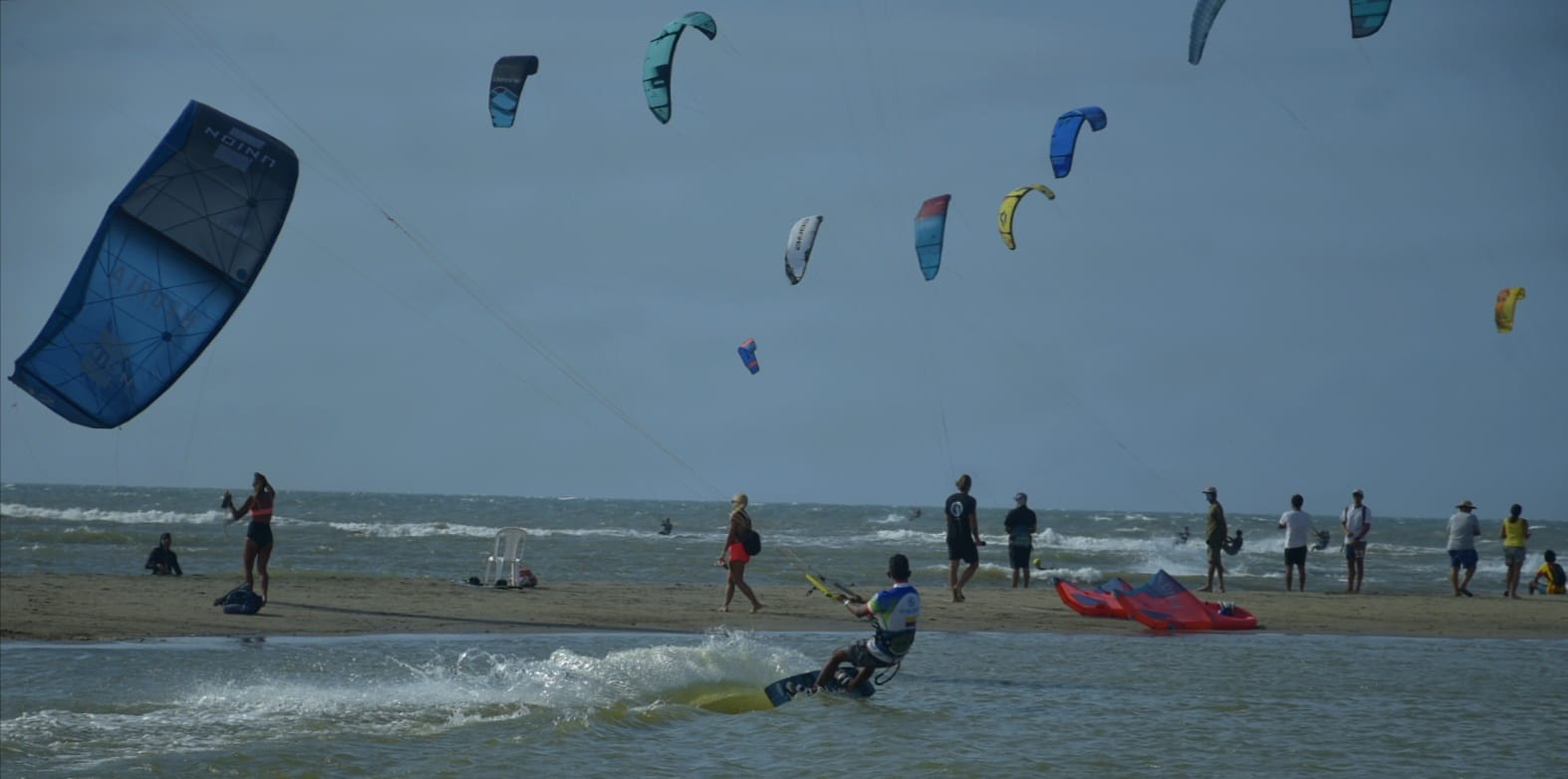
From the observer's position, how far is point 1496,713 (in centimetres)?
981

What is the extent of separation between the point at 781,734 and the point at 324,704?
3052 mm

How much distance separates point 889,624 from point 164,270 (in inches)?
241

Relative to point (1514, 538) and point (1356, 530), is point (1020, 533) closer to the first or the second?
point (1356, 530)

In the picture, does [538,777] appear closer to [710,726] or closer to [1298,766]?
[710,726]

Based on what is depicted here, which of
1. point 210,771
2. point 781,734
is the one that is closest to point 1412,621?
point 781,734

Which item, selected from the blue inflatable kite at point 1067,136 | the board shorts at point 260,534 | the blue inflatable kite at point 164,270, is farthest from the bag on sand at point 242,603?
the blue inflatable kite at point 1067,136

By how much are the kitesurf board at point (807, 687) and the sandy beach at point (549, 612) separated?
363 centimetres

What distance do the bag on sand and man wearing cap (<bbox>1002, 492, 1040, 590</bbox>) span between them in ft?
27.2

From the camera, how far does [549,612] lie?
48.7 ft

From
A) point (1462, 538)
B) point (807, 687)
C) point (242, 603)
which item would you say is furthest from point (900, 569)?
point (1462, 538)

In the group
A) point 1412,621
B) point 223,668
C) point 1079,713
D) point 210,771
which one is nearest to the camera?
point 210,771

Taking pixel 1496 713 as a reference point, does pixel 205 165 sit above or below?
above

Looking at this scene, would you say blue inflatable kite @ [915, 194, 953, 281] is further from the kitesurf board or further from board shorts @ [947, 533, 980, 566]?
the kitesurf board

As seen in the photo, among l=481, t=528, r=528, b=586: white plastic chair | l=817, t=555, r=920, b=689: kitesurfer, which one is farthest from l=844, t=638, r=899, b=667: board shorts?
l=481, t=528, r=528, b=586: white plastic chair
